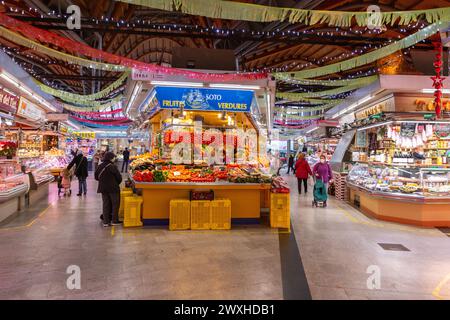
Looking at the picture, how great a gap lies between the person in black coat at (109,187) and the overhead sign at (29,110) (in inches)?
217

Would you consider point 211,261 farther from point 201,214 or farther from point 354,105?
point 354,105

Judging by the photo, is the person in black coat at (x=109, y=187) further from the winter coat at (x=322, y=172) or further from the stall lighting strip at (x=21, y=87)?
the winter coat at (x=322, y=172)

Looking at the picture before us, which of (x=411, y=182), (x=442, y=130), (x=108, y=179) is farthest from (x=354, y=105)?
(x=108, y=179)

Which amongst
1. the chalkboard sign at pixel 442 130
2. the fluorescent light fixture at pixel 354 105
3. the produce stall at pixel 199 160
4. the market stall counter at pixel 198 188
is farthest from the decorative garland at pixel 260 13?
the fluorescent light fixture at pixel 354 105

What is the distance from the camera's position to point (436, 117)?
732cm

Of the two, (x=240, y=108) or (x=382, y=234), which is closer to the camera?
(x=382, y=234)

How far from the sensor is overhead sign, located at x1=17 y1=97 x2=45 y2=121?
995cm

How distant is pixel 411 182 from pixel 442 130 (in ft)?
6.46

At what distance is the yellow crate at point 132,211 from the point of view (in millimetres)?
6185

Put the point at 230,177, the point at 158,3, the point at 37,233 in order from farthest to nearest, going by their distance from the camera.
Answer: the point at 230,177 → the point at 37,233 → the point at 158,3

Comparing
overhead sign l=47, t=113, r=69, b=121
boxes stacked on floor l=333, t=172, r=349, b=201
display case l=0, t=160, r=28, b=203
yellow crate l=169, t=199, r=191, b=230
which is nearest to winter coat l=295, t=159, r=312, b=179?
boxes stacked on floor l=333, t=172, r=349, b=201
